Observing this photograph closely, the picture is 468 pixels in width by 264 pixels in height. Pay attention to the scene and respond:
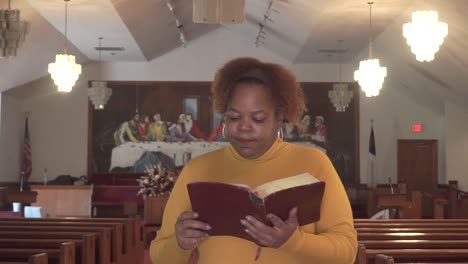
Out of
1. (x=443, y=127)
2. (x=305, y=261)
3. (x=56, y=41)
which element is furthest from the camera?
(x=443, y=127)

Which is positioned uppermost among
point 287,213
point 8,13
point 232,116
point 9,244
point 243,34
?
point 243,34

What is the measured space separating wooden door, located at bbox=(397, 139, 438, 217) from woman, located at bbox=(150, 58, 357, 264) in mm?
14401

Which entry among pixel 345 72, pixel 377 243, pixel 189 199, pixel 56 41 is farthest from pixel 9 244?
pixel 345 72

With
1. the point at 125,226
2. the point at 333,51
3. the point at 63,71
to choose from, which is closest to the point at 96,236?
the point at 125,226

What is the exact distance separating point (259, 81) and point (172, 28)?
1204 centimetres

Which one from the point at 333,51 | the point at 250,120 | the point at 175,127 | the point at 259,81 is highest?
the point at 333,51

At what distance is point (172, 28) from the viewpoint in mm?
13805

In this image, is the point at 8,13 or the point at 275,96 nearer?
the point at 275,96

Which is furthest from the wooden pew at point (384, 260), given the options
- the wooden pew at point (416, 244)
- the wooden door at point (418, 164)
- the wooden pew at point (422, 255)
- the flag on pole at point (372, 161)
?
the wooden door at point (418, 164)

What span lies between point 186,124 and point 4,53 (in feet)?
29.5

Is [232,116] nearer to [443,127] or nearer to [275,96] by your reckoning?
[275,96]

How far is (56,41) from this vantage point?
12297 mm

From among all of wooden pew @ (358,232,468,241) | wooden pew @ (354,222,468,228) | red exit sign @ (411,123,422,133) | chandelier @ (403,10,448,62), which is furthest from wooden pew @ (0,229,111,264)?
red exit sign @ (411,123,422,133)

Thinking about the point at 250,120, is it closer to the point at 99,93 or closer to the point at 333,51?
the point at 333,51
